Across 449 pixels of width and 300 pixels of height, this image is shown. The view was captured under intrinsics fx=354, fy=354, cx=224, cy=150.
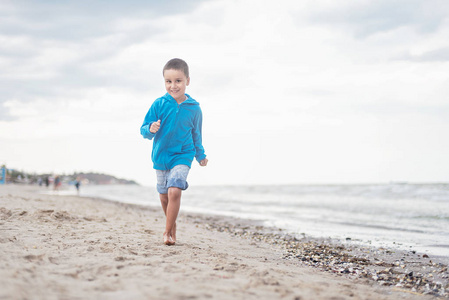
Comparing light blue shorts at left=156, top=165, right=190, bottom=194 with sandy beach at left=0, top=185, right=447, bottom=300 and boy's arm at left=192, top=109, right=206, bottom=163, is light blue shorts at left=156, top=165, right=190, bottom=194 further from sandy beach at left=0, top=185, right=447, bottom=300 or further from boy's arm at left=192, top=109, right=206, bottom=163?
sandy beach at left=0, top=185, right=447, bottom=300

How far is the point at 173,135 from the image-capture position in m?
4.22

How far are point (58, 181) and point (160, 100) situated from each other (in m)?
30.0

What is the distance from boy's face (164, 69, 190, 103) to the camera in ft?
13.7

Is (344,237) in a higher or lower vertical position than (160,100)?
lower

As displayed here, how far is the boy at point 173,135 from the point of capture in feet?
13.7

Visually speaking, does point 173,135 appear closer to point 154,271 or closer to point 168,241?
point 168,241

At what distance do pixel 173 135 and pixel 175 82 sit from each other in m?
0.63

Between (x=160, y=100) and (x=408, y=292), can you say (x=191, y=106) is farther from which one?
(x=408, y=292)

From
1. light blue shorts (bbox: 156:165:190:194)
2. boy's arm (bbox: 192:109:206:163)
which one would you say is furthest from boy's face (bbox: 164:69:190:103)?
light blue shorts (bbox: 156:165:190:194)

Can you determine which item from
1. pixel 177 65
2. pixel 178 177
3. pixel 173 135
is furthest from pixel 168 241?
pixel 177 65

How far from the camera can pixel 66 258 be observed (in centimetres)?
313

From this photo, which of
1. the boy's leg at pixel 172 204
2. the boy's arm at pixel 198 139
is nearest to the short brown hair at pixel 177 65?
the boy's arm at pixel 198 139

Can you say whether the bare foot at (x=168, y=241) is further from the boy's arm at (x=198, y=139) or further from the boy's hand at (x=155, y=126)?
the boy's hand at (x=155, y=126)

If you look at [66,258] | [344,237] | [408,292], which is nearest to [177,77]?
[66,258]
